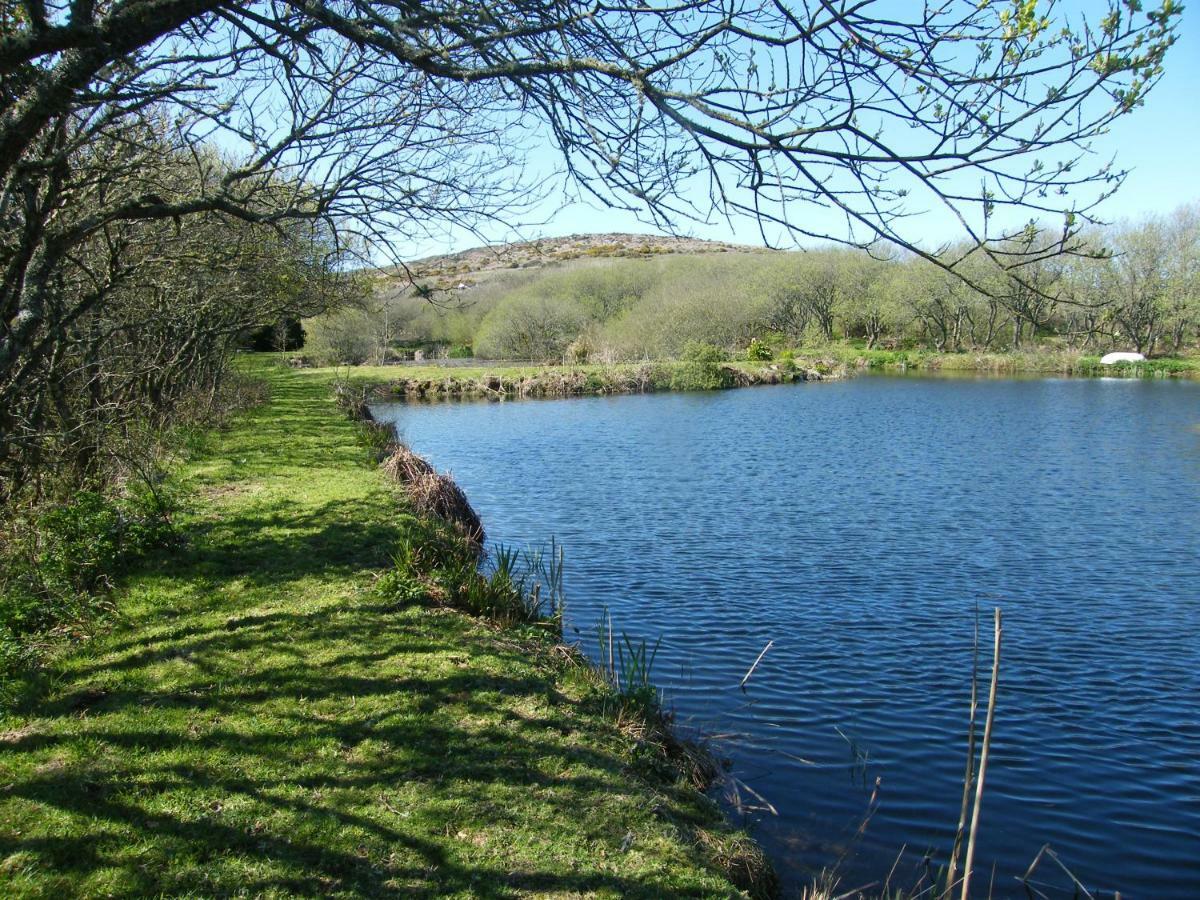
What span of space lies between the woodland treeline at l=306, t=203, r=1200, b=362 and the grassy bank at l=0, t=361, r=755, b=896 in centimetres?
4073

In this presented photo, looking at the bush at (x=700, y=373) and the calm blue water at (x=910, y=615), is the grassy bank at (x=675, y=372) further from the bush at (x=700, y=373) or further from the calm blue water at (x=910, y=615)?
the calm blue water at (x=910, y=615)

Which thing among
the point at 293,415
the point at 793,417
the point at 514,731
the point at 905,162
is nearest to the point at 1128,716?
the point at 514,731

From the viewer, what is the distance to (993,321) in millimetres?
58906

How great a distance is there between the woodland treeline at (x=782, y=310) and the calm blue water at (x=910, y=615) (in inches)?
1233

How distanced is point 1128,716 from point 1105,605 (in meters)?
3.09

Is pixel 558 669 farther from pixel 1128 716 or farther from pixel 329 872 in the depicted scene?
pixel 1128 716

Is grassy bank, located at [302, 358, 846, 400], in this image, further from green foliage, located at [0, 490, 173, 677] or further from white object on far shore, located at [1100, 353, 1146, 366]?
green foliage, located at [0, 490, 173, 677]

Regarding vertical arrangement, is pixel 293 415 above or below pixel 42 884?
above

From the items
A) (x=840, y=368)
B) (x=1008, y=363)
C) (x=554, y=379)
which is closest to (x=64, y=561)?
(x=554, y=379)

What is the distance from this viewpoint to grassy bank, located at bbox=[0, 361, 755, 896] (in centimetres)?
382

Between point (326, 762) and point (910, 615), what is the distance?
7419 millimetres

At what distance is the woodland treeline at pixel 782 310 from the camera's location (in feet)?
170

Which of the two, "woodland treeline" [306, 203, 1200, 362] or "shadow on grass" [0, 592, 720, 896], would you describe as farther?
"woodland treeline" [306, 203, 1200, 362]

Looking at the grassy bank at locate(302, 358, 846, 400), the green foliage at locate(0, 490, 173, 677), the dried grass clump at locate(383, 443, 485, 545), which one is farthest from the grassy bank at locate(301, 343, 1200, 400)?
the green foliage at locate(0, 490, 173, 677)
